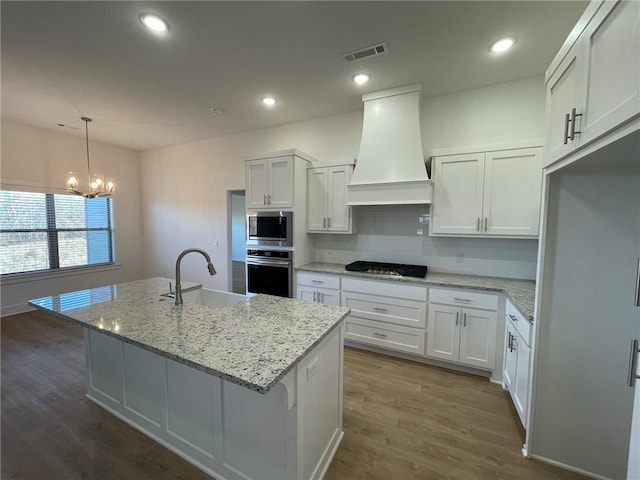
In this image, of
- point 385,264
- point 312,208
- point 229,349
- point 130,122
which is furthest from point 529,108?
point 130,122

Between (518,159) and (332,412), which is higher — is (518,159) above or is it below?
above

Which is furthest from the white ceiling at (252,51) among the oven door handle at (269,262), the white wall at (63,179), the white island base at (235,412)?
the white island base at (235,412)

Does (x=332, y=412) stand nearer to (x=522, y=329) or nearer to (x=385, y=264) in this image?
(x=522, y=329)

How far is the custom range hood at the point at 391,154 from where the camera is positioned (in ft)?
9.18

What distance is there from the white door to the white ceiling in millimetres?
744

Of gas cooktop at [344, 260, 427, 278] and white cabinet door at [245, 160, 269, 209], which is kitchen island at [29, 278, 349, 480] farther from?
white cabinet door at [245, 160, 269, 209]

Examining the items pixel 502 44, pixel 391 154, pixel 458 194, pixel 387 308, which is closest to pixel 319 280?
pixel 387 308

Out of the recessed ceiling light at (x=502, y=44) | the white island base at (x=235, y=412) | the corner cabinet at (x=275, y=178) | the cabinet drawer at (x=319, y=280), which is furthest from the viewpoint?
the corner cabinet at (x=275, y=178)

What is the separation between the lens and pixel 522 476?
1561mm

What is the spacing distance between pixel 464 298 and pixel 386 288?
754 mm

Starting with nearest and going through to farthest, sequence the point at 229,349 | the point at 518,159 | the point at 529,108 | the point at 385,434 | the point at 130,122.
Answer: the point at 229,349
the point at 385,434
the point at 518,159
the point at 529,108
the point at 130,122

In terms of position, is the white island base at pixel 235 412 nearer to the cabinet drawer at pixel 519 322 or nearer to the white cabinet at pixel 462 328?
the cabinet drawer at pixel 519 322

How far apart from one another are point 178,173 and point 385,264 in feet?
14.3

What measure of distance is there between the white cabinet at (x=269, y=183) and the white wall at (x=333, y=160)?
Result: 628mm
